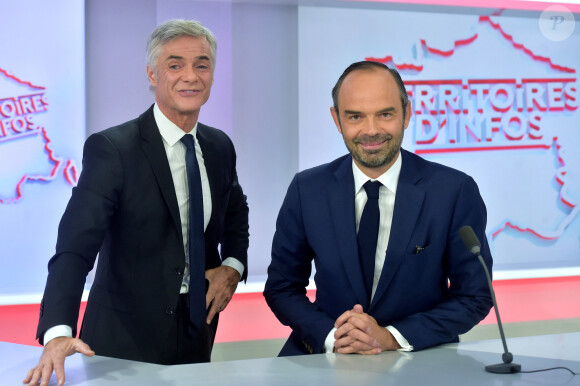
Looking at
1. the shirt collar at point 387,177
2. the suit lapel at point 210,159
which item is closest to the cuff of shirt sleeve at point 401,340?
the shirt collar at point 387,177

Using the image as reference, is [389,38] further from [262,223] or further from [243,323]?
[243,323]

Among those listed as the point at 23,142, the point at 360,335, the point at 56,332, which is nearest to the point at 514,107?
the point at 23,142

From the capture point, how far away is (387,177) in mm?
2139

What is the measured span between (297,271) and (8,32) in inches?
134

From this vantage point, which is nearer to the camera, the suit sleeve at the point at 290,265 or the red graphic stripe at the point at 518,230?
the suit sleeve at the point at 290,265

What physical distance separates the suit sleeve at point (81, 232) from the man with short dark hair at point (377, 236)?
53 cm

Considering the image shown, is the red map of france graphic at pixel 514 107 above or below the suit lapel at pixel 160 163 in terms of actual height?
above

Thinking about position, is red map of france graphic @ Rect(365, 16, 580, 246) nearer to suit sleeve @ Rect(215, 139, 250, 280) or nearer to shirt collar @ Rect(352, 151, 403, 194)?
suit sleeve @ Rect(215, 139, 250, 280)

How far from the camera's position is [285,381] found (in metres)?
1.53

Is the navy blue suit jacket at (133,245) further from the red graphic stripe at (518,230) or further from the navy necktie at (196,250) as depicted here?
the red graphic stripe at (518,230)

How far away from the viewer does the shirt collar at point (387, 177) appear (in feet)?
7.01

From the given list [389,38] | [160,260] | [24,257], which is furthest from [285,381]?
[389,38]

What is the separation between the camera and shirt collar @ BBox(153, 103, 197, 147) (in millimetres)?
2332

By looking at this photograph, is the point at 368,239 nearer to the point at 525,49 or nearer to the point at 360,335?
the point at 360,335
